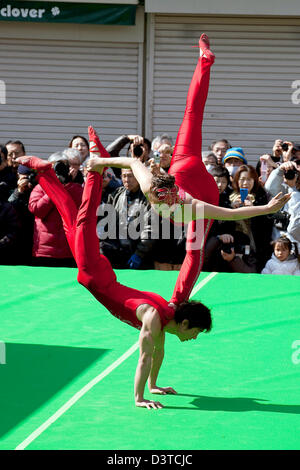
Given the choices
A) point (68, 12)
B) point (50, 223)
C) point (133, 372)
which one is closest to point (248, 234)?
point (50, 223)

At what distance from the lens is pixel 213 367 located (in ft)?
16.2

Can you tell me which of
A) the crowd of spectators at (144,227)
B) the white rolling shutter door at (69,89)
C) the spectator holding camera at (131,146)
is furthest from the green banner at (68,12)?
the crowd of spectators at (144,227)

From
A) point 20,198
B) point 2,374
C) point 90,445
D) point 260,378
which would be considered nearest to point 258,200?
point 20,198


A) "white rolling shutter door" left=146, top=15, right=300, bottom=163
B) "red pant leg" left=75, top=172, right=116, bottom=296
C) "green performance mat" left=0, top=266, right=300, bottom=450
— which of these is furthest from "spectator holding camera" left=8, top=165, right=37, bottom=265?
"white rolling shutter door" left=146, top=15, right=300, bottom=163

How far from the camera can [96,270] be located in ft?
15.0

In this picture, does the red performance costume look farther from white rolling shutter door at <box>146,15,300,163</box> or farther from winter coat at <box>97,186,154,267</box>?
white rolling shutter door at <box>146,15,300,163</box>

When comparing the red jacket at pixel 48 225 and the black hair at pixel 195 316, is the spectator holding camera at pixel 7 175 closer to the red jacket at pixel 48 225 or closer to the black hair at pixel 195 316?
the red jacket at pixel 48 225

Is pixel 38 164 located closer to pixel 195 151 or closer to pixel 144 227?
pixel 195 151

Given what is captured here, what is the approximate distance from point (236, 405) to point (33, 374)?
1.27 m

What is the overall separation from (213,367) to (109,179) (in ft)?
10.3

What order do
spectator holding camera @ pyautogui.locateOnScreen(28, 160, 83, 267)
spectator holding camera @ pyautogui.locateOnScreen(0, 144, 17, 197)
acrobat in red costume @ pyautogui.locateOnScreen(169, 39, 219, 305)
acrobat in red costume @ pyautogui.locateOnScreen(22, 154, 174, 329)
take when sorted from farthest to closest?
spectator holding camera @ pyautogui.locateOnScreen(0, 144, 17, 197) < spectator holding camera @ pyautogui.locateOnScreen(28, 160, 83, 267) < acrobat in red costume @ pyautogui.locateOnScreen(169, 39, 219, 305) < acrobat in red costume @ pyautogui.locateOnScreen(22, 154, 174, 329)

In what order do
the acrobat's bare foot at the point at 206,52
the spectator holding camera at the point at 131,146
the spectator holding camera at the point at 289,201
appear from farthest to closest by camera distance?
1. the spectator holding camera at the point at 289,201
2. the spectator holding camera at the point at 131,146
3. the acrobat's bare foot at the point at 206,52

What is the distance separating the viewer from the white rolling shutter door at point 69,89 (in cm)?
1141

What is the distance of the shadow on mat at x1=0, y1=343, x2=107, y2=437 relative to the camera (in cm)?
421
